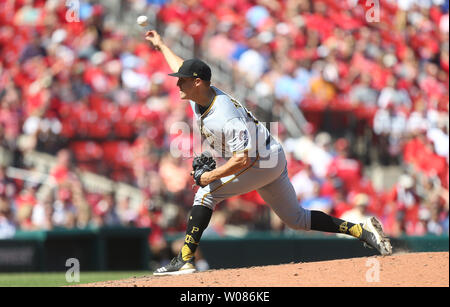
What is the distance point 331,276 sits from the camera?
17.5ft

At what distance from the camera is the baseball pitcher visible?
5.26 metres

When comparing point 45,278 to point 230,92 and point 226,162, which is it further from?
point 230,92

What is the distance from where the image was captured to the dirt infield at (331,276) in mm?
5113

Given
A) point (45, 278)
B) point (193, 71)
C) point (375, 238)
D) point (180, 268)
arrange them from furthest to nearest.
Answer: point (45, 278), point (375, 238), point (180, 268), point (193, 71)

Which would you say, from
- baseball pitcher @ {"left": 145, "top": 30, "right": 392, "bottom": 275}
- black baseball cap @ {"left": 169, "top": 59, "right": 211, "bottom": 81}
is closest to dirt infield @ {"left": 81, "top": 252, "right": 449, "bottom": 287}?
baseball pitcher @ {"left": 145, "top": 30, "right": 392, "bottom": 275}

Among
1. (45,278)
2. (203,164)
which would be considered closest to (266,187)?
(203,164)

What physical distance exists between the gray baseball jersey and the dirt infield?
469mm

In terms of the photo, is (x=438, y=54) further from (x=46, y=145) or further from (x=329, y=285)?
(x=329, y=285)

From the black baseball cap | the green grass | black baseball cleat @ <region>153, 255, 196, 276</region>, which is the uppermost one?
the black baseball cap

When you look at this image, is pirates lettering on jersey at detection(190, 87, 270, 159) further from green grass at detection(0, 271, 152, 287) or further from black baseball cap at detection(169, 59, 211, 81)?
green grass at detection(0, 271, 152, 287)

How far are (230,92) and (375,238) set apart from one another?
5.21 metres

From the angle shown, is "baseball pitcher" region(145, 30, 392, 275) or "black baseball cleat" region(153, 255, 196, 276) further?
"black baseball cleat" region(153, 255, 196, 276)

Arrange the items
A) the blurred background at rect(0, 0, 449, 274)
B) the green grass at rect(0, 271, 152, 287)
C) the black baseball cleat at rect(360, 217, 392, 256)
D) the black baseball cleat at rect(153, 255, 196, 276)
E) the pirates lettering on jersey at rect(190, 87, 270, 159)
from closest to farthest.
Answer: the pirates lettering on jersey at rect(190, 87, 270, 159) → the black baseball cleat at rect(153, 255, 196, 276) → the black baseball cleat at rect(360, 217, 392, 256) → the green grass at rect(0, 271, 152, 287) → the blurred background at rect(0, 0, 449, 274)
